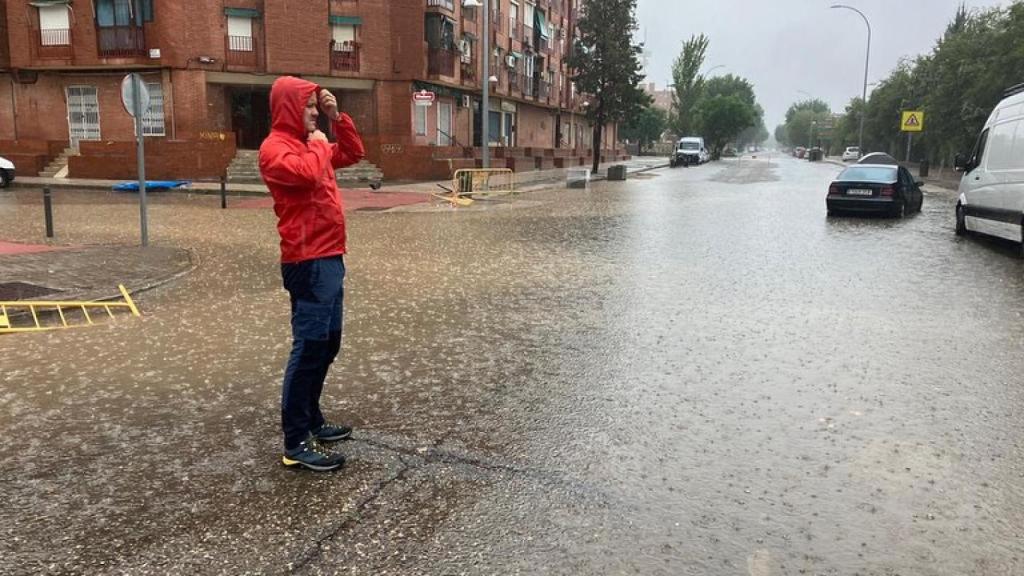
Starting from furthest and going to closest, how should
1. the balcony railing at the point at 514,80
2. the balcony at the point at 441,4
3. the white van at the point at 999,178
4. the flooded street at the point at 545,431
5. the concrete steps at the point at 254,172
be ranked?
1. the balcony railing at the point at 514,80
2. the balcony at the point at 441,4
3. the concrete steps at the point at 254,172
4. the white van at the point at 999,178
5. the flooded street at the point at 545,431

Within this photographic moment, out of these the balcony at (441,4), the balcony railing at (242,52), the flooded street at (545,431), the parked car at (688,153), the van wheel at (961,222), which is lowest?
the flooded street at (545,431)

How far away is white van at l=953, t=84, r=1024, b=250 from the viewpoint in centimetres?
1123

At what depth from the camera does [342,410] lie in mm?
4723

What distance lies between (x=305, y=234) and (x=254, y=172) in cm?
2686

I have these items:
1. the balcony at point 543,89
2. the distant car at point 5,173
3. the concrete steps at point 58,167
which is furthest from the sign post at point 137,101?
the balcony at point 543,89

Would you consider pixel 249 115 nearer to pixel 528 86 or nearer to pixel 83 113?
pixel 83 113

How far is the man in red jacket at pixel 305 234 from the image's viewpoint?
3613mm

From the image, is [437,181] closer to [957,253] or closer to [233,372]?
[957,253]

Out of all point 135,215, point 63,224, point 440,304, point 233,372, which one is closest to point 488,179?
point 135,215

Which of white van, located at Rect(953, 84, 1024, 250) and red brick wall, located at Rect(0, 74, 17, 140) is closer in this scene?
white van, located at Rect(953, 84, 1024, 250)

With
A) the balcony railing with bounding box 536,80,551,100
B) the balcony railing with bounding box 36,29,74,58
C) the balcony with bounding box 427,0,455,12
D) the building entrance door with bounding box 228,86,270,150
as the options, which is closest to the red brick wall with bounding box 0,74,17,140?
the balcony railing with bounding box 36,29,74,58

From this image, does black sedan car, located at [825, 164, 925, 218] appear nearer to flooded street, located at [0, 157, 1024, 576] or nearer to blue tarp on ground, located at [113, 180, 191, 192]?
flooded street, located at [0, 157, 1024, 576]

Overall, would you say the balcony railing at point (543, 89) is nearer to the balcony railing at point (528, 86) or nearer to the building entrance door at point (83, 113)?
the balcony railing at point (528, 86)

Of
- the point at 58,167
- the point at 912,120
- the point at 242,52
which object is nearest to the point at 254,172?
the point at 242,52
